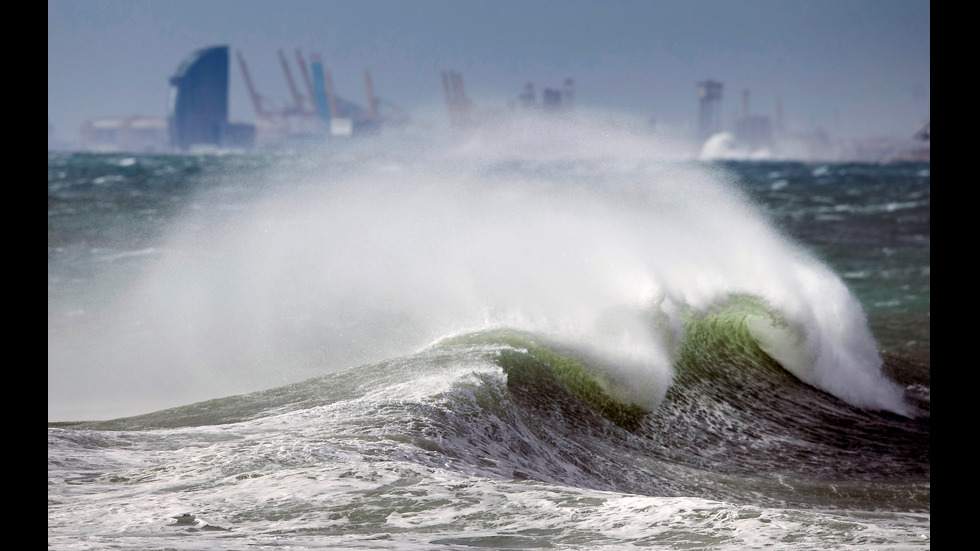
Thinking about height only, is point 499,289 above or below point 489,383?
above

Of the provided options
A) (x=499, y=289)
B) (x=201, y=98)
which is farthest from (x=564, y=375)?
(x=201, y=98)

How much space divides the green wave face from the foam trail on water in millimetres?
283

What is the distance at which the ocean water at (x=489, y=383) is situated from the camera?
465 centimetres

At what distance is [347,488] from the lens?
4891 mm

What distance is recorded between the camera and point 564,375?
867 cm

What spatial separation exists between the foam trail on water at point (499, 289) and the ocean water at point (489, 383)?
0.05m

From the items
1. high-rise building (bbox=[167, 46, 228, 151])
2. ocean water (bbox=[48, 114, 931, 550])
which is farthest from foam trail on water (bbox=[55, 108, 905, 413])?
high-rise building (bbox=[167, 46, 228, 151])

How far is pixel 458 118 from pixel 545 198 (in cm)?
8437

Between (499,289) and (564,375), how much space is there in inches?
111


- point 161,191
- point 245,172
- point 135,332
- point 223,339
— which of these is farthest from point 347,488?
point 245,172

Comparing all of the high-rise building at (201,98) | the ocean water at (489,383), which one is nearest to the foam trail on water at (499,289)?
the ocean water at (489,383)

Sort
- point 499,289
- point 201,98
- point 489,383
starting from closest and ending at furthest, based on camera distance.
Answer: point 489,383
point 499,289
point 201,98

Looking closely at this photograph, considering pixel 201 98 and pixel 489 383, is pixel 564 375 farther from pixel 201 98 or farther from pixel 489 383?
pixel 201 98

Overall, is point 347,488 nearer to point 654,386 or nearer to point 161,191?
→ point 654,386
